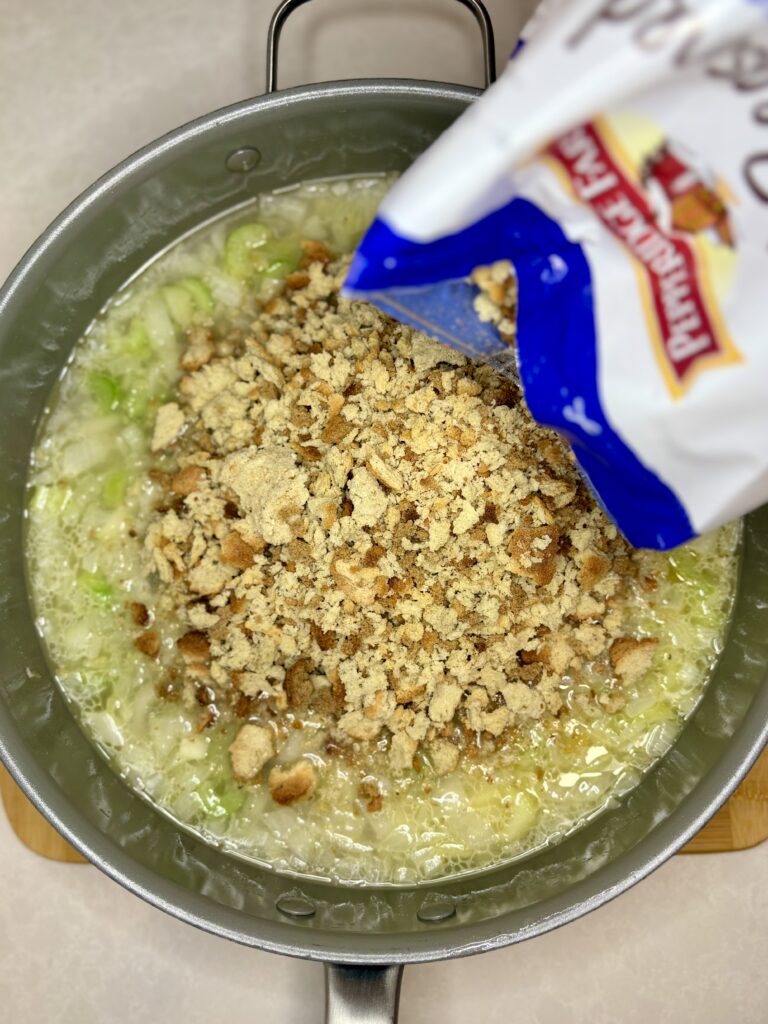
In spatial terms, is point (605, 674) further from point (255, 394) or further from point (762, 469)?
point (255, 394)

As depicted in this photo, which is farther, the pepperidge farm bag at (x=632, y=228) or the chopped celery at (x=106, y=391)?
the chopped celery at (x=106, y=391)

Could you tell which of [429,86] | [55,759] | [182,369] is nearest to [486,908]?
[55,759]

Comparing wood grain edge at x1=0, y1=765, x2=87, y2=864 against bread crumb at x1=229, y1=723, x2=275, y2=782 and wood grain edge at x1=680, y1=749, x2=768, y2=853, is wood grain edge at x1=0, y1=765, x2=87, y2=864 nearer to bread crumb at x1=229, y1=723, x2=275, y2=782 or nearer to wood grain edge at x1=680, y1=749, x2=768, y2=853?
bread crumb at x1=229, y1=723, x2=275, y2=782

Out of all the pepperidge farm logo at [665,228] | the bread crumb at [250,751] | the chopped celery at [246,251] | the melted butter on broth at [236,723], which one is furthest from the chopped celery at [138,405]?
the pepperidge farm logo at [665,228]

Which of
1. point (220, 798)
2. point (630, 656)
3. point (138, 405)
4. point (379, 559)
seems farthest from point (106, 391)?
point (630, 656)

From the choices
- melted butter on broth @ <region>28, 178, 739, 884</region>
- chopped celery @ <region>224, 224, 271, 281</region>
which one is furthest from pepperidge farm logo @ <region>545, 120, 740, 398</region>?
chopped celery @ <region>224, 224, 271, 281</region>

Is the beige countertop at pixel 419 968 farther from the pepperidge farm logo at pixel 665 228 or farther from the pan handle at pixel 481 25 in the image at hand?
the pepperidge farm logo at pixel 665 228

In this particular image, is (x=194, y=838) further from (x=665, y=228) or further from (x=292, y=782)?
(x=665, y=228)
